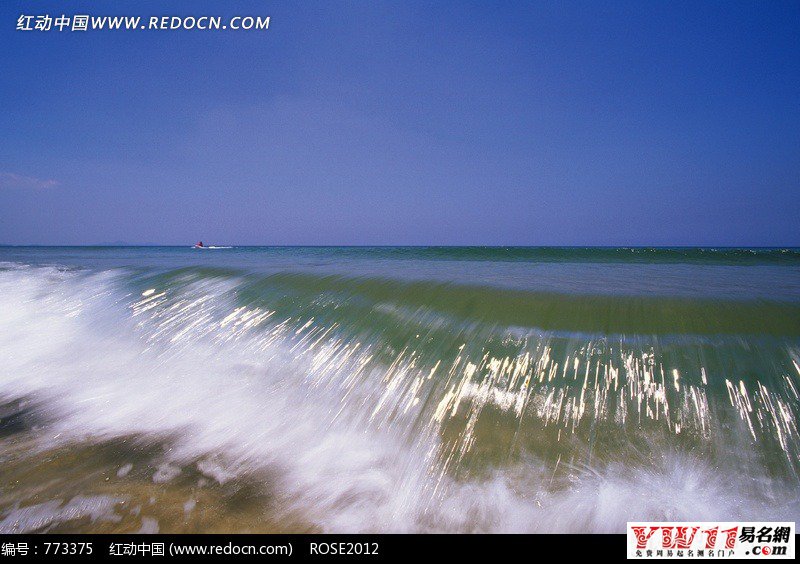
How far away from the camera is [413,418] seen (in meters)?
3.39

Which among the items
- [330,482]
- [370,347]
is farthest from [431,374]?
[330,482]

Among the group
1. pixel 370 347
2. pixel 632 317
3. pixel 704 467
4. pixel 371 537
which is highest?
pixel 632 317

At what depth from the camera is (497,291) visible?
6418 mm

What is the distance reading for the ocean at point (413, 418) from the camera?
246cm

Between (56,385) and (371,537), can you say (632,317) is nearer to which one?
(371,537)

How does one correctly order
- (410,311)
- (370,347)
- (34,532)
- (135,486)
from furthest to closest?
(410,311) → (370,347) → (135,486) → (34,532)

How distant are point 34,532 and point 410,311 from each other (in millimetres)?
4367

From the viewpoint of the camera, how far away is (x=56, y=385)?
438 cm

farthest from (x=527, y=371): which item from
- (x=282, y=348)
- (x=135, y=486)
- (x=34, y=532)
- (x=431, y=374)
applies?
(x=34, y=532)

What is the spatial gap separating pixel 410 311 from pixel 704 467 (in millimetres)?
3780

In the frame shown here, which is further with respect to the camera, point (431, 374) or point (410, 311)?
point (410, 311)

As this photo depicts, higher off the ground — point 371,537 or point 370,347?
point 370,347

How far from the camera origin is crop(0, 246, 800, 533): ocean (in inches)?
97.0

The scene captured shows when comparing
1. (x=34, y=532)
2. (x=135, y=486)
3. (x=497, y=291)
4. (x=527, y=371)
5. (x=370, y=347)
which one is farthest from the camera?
(x=497, y=291)
